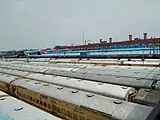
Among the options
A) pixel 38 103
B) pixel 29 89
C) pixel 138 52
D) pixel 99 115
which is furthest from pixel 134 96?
pixel 138 52

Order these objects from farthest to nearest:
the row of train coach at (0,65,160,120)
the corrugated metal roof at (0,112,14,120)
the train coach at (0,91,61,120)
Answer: the row of train coach at (0,65,160,120), the corrugated metal roof at (0,112,14,120), the train coach at (0,91,61,120)

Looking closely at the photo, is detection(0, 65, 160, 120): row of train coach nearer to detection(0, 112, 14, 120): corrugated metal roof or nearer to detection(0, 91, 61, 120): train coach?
detection(0, 91, 61, 120): train coach

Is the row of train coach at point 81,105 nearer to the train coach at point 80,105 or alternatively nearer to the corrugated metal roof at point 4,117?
the train coach at point 80,105

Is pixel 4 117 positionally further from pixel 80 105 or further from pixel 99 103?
pixel 99 103

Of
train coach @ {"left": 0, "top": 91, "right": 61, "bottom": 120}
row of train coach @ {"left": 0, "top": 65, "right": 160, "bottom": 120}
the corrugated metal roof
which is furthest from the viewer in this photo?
row of train coach @ {"left": 0, "top": 65, "right": 160, "bottom": 120}

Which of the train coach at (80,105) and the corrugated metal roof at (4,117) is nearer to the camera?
the corrugated metal roof at (4,117)

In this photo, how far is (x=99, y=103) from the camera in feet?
13.7

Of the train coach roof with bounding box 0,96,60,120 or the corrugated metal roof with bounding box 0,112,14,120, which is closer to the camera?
the train coach roof with bounding box 0,96,60,120

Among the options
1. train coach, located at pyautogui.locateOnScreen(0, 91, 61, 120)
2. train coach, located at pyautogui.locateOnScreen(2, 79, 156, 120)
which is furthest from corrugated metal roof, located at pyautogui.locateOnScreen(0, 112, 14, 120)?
train coach, located at pyautogui.locateOnScreen(2, 79, 156, 120)

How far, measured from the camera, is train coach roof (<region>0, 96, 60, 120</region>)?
3193 millimetres

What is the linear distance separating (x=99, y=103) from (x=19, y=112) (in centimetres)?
174

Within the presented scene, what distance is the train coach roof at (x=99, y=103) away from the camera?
11.6ft

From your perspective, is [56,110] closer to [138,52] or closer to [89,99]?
[89,99]

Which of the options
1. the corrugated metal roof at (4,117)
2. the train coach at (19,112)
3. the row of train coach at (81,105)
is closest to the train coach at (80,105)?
the row of train coach at (81,105)
